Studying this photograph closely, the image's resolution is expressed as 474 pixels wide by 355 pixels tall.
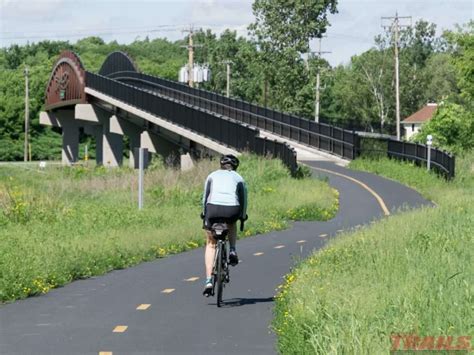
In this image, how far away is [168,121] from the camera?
176 feet

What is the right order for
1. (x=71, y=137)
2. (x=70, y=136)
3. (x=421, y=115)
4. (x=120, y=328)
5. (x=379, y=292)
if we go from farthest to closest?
(x=421, y=115) → (x=70, y=136) → (x=71, y=137) → (x=120, y=328) → (x=379, y=292)

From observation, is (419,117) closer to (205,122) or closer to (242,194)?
(205,122)

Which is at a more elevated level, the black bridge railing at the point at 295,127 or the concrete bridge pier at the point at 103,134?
the black bridge railing at the point at 295,127

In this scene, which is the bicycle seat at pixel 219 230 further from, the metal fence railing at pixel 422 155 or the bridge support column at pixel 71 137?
the bridge support column at pixel 71 137

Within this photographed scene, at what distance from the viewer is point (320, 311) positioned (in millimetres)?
9758

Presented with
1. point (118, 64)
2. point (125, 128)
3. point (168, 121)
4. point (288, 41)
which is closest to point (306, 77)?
point (288, 41)

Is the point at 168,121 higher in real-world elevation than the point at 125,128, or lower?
higher

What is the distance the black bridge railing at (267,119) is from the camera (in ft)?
181

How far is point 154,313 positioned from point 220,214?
1483 mm

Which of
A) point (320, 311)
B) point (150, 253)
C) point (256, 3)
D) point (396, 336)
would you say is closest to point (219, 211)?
point (320, 311)

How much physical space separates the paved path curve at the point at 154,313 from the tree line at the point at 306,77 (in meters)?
43.7

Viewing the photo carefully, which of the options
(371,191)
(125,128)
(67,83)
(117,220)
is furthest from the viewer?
(67,83)

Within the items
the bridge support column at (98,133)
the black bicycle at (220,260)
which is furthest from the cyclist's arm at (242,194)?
the bridge support column at (98,133)

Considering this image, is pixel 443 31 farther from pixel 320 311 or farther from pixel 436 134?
pixel 320 311
